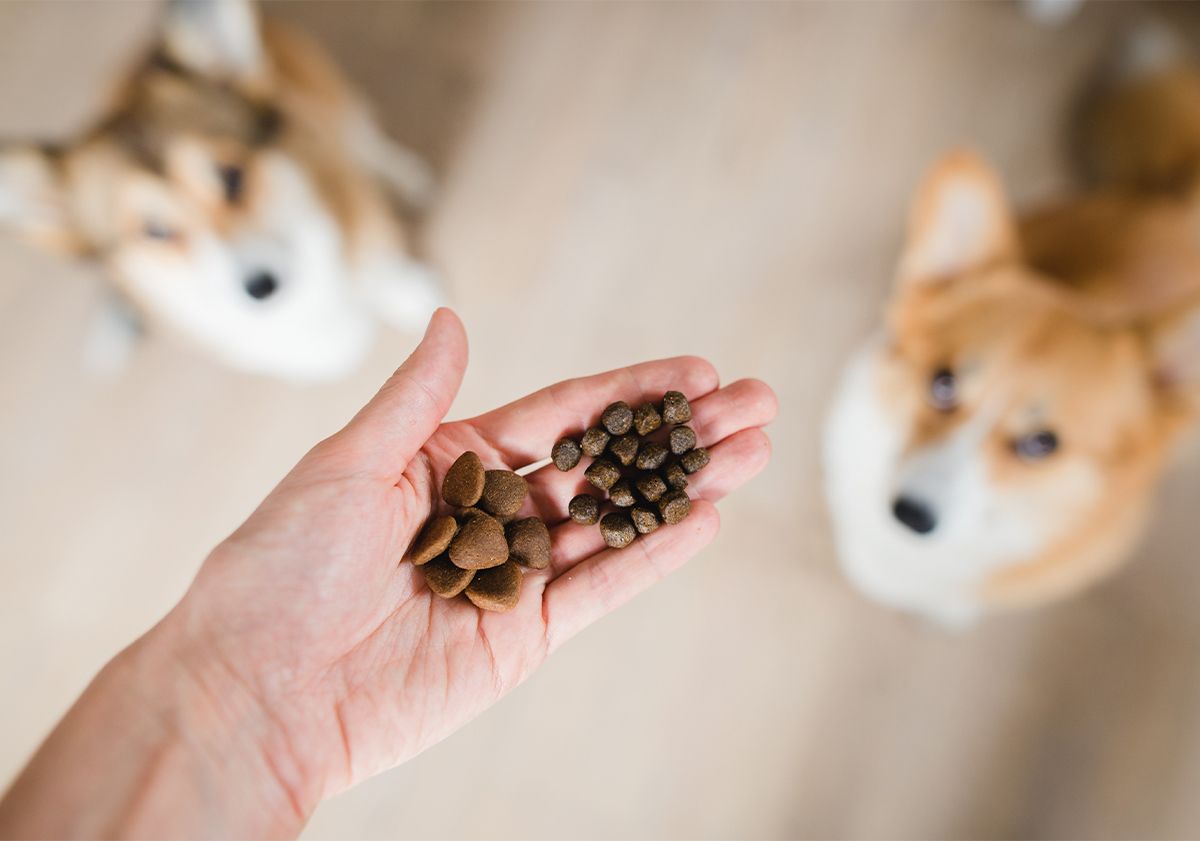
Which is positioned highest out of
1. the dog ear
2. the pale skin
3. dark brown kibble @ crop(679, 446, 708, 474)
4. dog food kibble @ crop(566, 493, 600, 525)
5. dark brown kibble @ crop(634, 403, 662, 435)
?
the dog ear

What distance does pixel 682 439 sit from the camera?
52.2 inches

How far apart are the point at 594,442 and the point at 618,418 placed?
0.21 feet

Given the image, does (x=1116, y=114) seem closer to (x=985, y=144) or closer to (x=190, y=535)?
(x=985, y=144)

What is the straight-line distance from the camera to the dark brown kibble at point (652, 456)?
4.35ft

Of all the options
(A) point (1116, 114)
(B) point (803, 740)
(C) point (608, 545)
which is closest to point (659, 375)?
(C) point (608, 545)

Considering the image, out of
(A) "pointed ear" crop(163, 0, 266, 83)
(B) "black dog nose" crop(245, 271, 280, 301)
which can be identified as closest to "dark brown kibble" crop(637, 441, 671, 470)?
(B) "black dog nose" crop(245, 271, 280, 301)

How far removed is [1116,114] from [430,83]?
226 cm

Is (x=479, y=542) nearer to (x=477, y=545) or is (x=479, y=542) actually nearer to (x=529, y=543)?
(x=477, y=545)

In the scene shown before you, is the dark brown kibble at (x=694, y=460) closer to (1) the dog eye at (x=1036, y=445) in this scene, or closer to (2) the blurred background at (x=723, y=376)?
(1) the dog eye at (x=1036, y=445)

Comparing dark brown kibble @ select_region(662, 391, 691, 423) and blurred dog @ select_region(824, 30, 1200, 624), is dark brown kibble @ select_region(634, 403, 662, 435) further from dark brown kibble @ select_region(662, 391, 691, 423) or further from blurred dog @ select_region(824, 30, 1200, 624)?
blurred dog @ select_region(824, 30, 1200, 624)

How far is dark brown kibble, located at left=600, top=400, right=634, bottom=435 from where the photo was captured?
1.33 metres

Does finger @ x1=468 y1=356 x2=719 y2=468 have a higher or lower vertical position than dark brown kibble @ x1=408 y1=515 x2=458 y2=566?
higher

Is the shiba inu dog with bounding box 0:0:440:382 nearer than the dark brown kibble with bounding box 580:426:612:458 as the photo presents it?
No

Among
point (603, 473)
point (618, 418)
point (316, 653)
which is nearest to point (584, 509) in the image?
point (603, 473)
